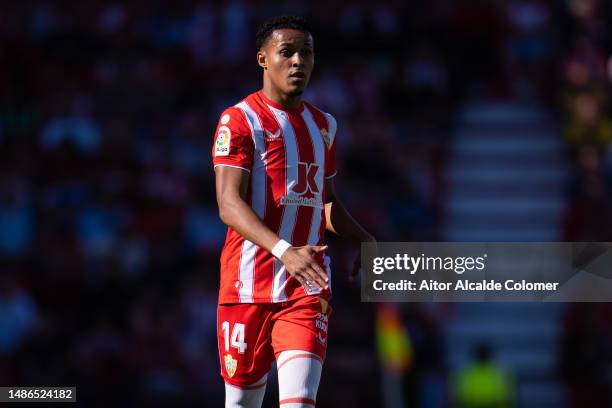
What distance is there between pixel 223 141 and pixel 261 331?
95cm

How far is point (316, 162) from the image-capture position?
652cm

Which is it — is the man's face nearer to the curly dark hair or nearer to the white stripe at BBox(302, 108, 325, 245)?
the curly dark hair

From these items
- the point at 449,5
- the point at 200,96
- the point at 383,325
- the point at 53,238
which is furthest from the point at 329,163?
the point at 449,5

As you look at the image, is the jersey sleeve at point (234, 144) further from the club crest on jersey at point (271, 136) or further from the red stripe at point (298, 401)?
the red stripe at point (298, 401)

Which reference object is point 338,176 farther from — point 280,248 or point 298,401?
point 280,248

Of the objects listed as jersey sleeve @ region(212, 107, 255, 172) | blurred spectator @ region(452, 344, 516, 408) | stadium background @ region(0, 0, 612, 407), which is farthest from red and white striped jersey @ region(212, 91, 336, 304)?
blurred spectator @ region(452, 344, 516, 408)

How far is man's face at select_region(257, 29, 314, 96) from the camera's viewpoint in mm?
6367

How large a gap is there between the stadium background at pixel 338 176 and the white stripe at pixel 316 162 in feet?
21.7

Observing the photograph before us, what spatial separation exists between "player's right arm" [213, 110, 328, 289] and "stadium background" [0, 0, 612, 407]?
6.89 meters

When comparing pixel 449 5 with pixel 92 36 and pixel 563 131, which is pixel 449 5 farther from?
pixel 92 36

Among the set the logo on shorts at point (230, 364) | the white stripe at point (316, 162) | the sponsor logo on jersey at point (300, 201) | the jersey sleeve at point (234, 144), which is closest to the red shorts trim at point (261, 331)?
the logo on shorts at point (230, 364)

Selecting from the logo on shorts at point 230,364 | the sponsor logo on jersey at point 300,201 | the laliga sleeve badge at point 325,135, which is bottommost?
the logo on shorts at point 230,364

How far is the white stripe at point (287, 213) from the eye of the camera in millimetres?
6332

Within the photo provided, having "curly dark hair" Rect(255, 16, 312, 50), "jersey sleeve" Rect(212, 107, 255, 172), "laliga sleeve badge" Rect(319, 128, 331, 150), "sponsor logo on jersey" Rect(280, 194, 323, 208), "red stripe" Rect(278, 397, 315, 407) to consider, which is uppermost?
"curly dark hair" Rect(255, 16, 312, 50)
